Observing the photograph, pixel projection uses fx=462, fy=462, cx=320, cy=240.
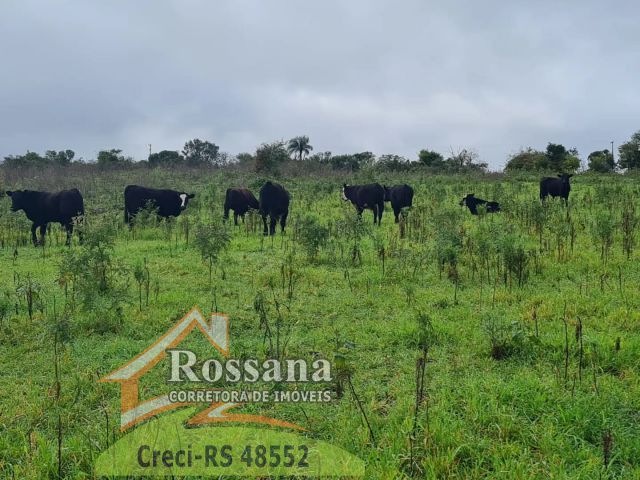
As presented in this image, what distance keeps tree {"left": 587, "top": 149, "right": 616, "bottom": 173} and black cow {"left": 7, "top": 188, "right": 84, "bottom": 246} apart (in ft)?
133

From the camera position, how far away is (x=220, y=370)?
431 cm

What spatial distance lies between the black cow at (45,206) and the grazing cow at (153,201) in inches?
83.2

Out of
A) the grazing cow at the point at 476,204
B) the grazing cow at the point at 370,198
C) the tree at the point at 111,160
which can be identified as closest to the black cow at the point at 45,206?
the grazing cow at the point at 370,198

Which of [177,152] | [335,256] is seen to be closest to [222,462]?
[335,256]

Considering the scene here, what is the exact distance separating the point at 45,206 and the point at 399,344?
11863mm

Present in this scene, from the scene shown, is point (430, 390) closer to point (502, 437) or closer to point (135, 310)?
point (502, 437)

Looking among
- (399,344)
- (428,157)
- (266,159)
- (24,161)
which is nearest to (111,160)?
(24,161)

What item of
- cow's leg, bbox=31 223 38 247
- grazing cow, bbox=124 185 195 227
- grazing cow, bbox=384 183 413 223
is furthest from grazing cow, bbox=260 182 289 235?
cow's leg, bbox=31 223 38 247

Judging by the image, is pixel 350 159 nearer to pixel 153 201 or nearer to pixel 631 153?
pixel 631 153

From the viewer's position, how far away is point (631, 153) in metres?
42.8

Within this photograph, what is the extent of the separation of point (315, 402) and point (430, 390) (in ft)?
3.17

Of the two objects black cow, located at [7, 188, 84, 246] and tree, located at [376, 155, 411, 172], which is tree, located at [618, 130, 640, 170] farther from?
black cow, located at [7, 188, 84, 246]

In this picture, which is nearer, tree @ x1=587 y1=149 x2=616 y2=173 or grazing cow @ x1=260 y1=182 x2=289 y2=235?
grazing cow @ x1=260 y1=182 x2=289 y2=235

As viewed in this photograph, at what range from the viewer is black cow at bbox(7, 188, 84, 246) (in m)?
12.9
